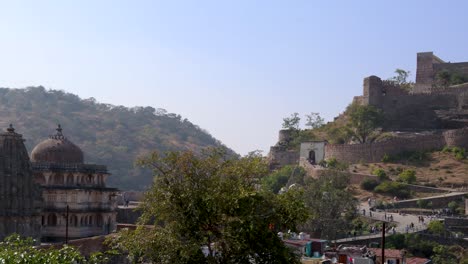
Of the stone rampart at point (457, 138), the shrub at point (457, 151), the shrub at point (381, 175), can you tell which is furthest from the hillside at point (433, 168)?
the stone rampart at point (457, 138)

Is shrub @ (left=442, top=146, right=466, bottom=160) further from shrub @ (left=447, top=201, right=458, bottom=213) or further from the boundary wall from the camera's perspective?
shrub @ (left=447, top=201, right=458, bottom=213)

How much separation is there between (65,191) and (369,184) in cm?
2358

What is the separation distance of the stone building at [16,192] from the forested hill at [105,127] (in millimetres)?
72678

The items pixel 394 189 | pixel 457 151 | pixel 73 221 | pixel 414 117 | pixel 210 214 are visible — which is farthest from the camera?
pixel 414 117

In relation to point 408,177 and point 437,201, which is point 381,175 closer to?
point 408,177

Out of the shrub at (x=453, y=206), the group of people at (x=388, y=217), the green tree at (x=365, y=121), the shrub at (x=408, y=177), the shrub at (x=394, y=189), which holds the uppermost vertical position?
the green tree at (x=365, y=121)

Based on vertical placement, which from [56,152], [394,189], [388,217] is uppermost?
[56,152]

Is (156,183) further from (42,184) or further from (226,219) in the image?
(42,184)

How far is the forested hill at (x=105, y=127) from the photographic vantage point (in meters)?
112

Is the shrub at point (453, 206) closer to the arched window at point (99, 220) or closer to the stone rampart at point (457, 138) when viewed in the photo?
the stone rampart at point (457, 138)

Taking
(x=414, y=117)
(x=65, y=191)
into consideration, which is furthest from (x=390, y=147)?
(x=65, y=191)

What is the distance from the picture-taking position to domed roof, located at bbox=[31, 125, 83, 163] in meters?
34.6

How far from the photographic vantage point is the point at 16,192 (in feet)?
91.9

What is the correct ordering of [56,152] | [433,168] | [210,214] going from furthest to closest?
[433,168]
[56,152]
[210,214]
